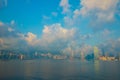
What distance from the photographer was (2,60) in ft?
276

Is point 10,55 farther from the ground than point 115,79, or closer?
farther from the ground

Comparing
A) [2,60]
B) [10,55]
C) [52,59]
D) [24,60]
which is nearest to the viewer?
[10,55]

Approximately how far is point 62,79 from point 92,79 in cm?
451

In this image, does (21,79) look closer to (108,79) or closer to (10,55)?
(108,79)

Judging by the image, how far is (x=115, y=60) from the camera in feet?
309

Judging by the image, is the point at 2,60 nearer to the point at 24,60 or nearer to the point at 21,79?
the point at 24,60

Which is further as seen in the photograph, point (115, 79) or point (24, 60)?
point (24, 60)

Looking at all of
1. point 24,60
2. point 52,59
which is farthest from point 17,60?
point 52,59

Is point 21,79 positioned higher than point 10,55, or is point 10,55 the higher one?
point 10,55

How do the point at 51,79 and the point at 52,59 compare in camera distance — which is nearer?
the point at 51,79

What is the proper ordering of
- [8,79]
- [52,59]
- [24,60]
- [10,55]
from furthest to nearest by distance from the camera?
[52,59], [24,60], [10,55], [8,79]

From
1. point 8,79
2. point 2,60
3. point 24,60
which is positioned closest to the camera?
point 8,79

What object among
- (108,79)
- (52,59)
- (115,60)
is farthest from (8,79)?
(52,59)

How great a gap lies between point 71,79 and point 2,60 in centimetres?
6370
